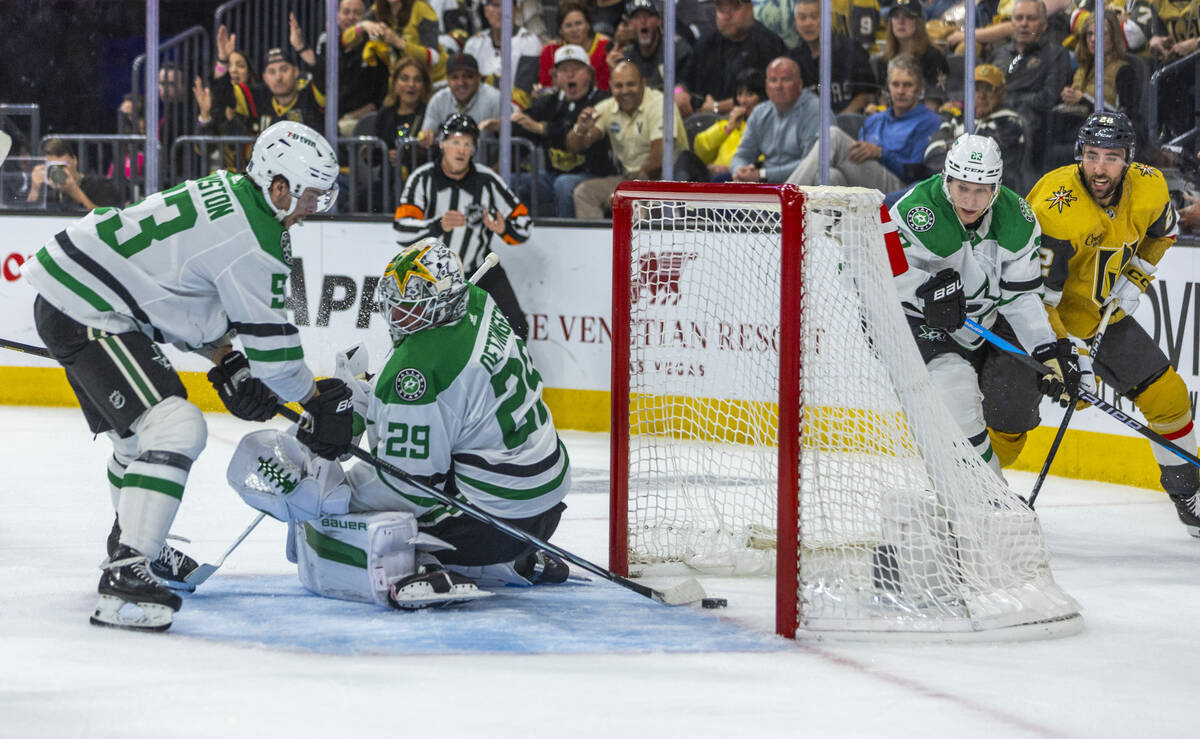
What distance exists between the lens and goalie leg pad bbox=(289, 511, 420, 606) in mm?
3336

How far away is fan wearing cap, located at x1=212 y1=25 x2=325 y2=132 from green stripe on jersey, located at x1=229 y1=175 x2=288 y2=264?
392 centimetres

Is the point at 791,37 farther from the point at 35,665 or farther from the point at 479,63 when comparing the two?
the point at 35,665

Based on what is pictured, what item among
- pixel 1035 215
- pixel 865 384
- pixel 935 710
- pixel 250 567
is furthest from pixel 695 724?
pixel 1035 215

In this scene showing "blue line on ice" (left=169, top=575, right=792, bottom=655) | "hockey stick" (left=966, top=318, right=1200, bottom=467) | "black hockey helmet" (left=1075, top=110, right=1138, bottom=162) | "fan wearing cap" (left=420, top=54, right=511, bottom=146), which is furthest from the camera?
"fan wearing cap" (left=420, top=54, right=511, bottom=146)

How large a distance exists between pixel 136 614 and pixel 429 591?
58cm

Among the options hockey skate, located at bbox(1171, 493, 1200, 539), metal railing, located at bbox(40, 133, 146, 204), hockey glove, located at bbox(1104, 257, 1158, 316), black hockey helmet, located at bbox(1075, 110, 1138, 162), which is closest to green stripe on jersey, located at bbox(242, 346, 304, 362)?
black hockey helmet, located at bbox(1075, 110, 1138, 162)

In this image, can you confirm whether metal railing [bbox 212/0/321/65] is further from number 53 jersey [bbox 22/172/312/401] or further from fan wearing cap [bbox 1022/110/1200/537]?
number 53 jersey [bbox 22/172/312/401]

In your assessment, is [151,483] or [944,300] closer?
[151,483]

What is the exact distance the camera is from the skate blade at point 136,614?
3.14m

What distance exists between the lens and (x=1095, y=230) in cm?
445

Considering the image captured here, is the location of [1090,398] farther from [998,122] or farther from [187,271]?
[187,271]

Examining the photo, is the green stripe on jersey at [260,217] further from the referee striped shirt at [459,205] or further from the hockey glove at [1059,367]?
the referee striped shirt at [459,205]

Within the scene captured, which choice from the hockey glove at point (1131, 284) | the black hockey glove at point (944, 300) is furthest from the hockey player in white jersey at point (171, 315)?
the hockey glove at point (1131, 284)

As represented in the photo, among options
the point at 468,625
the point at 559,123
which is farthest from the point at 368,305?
the point at 468,625
